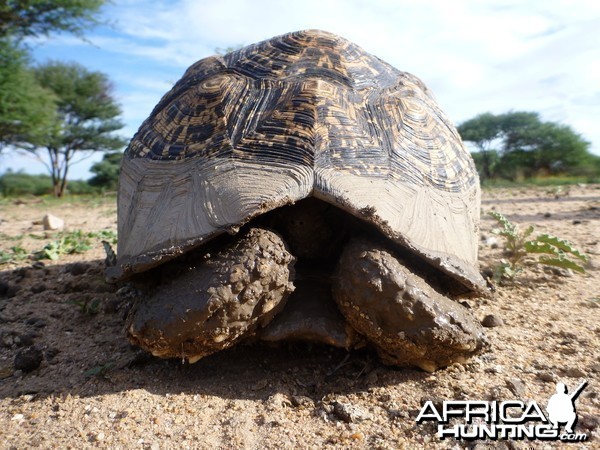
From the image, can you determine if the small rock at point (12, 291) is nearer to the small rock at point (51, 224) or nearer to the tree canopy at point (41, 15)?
the small rock at point (51, 224)

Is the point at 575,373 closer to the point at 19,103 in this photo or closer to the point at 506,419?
the point at 506,419

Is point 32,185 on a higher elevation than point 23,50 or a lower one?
lower

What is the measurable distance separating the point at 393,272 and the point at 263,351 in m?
0.85

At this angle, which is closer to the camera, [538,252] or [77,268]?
[538,252]

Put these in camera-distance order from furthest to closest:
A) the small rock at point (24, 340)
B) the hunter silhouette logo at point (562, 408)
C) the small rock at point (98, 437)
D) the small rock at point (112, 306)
Answer: the small rock at point (112, 306) → the small rock at point (24, 340) → the hunter silhouette logo at point (562, 408) → the small rock at point (98, 437)

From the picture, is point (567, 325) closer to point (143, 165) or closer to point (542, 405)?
point (542, 405)

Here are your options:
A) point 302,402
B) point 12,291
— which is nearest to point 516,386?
point 302,402

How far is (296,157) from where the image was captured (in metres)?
2.12

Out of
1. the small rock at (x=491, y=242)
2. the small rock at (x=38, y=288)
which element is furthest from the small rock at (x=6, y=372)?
the small rock at (x=491, y=242)

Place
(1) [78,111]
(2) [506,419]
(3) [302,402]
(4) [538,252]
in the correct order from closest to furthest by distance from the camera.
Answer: (2) [506,419]
(3) [302,402]
(4) [538,252]
(1) [78,111]

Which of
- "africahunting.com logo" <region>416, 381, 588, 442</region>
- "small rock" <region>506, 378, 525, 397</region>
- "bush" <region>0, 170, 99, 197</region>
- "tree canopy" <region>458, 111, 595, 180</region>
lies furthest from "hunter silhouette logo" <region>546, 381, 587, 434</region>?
"bush" <region>0, 170, 99, 197</region>

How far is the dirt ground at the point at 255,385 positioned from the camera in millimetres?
1741

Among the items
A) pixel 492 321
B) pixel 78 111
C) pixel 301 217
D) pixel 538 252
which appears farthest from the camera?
pixel 78 111

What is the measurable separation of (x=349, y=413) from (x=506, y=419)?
2.01 feet
